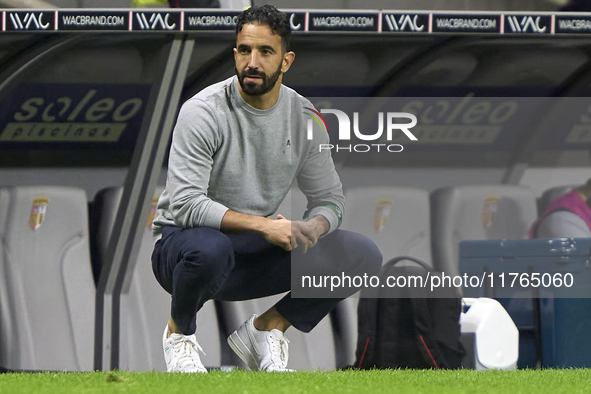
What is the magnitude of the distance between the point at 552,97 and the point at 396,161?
800 millimetres

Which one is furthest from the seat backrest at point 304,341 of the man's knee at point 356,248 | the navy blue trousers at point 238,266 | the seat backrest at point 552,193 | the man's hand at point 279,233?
the man's hand at point 279,233

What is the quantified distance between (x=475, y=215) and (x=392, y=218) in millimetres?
385

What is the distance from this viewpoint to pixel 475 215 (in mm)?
3936

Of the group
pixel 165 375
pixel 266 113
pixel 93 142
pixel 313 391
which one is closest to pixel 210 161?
pixel 266 113

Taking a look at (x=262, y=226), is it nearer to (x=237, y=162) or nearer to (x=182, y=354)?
(x=237, y=162)

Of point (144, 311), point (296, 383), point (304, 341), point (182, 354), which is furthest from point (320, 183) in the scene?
point (144, 311)

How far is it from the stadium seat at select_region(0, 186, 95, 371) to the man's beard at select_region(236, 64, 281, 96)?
4.70ft

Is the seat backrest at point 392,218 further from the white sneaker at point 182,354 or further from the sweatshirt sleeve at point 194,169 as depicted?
the white sneaker at point 182,354

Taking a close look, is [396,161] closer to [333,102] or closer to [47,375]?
[333,102]

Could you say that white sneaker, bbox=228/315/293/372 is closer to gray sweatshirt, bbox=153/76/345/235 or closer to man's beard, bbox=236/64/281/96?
gray sweatshirt, bbox=153/76/345/235

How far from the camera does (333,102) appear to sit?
3877 millimetres

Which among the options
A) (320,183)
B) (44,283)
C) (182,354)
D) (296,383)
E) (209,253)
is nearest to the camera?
(296,383)

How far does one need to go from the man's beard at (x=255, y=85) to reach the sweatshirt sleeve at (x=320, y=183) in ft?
0.94

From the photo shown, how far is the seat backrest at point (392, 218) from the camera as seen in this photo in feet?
12.8
